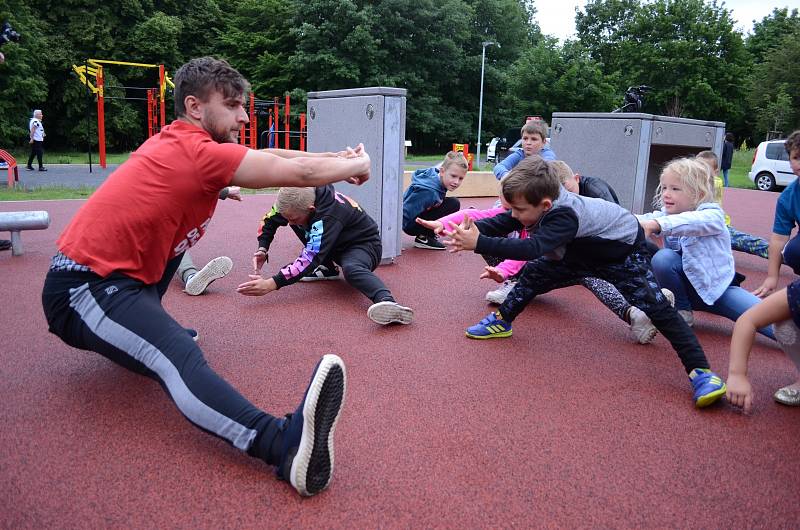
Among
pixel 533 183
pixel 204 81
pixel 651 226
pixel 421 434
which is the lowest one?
pixel 421 434

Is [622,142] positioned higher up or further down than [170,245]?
higher up

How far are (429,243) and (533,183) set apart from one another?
4.19 metres

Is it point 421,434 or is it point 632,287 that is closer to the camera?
point 421,434

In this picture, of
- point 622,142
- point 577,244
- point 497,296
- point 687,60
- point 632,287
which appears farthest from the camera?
point 687,60

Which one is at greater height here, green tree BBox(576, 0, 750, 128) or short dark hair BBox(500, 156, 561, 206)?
green tree BBox(576, 0, 750, 128)

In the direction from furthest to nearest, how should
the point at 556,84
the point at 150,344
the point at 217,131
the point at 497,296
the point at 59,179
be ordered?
the point at 556,84 < the point at 59,179 < the point at 497,296 < the point at 217,131 < the point at 150,344

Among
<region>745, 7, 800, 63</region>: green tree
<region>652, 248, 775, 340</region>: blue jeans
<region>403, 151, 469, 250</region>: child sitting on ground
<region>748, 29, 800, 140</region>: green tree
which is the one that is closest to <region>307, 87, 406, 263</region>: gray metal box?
<region>403, 151, 469, 250</region>: child sitting on ground

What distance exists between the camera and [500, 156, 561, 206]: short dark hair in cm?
324

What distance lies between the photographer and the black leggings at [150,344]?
2.26 meters

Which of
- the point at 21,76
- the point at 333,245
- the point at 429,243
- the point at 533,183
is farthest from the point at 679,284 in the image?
the point at 21,76

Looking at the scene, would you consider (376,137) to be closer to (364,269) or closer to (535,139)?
(535,139)

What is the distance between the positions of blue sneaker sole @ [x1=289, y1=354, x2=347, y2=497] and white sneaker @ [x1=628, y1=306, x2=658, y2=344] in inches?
96.3

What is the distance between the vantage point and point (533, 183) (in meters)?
3.24

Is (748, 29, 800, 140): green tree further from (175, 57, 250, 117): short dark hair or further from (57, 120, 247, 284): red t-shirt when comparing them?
(57, 120, 247, 284): red t-shirt
